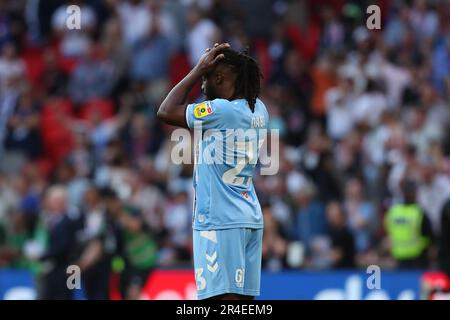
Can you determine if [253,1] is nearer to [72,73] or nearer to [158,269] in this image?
[72,73]

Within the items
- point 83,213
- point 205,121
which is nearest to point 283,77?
point 83,213

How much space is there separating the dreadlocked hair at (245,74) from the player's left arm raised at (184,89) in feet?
0.35

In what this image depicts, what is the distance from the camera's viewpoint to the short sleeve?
8.01 meters

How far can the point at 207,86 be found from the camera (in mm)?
8234

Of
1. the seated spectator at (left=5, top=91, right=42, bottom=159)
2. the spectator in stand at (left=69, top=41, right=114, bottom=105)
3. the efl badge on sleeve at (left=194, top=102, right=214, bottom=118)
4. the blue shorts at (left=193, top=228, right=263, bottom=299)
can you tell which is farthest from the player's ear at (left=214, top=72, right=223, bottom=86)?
the spectator in stand at (left=69, top=41, right=114, bottom=105)

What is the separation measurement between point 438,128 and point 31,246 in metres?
5.85

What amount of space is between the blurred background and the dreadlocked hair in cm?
554

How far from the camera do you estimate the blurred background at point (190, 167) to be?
544 inches

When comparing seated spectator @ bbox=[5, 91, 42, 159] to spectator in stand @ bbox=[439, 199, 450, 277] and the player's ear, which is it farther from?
the player's ear

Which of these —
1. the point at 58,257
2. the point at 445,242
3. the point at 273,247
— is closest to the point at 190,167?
the point at 273,247

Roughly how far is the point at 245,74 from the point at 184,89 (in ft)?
1.47

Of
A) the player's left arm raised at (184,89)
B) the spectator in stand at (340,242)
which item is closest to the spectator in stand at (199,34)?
the spectator in stand at (340,242)
